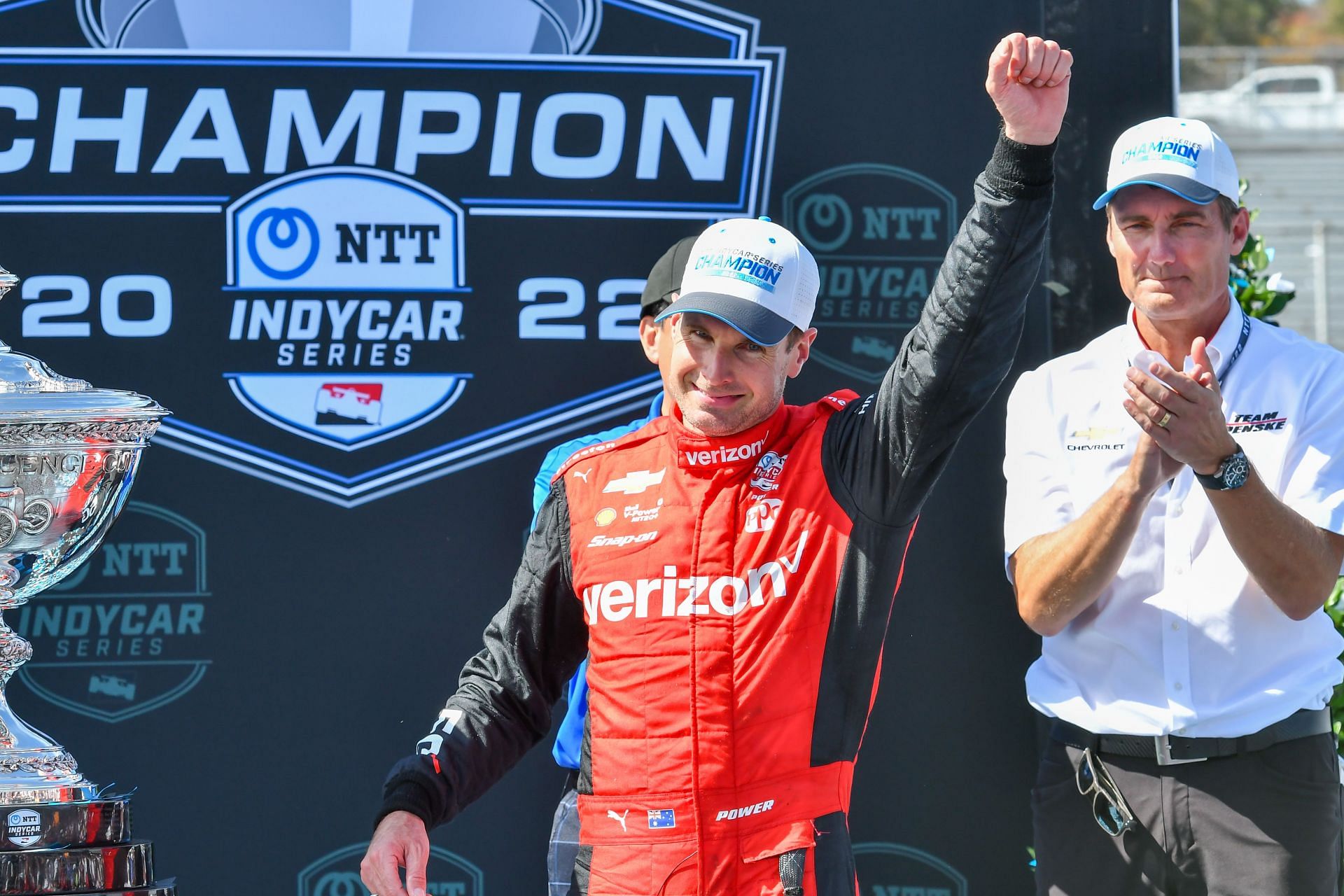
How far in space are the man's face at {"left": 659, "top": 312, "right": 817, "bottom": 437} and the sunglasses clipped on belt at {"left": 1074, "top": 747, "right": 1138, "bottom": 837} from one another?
0.78 m

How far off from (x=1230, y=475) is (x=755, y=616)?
0.68 metres

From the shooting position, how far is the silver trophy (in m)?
1.93

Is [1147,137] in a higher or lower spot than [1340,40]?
lower

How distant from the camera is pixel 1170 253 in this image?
2.37 meters

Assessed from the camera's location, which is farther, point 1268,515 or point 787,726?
point 1268,515

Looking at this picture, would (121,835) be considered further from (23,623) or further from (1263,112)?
(1263,112)

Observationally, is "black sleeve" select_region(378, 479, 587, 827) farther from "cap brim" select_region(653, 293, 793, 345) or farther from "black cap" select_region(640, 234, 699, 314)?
"black cap" select_region(640, 234, 699, 314)

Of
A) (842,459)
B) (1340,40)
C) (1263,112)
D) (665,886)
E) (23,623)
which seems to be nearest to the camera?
(665,886)

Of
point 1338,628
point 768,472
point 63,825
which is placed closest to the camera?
point 63,825

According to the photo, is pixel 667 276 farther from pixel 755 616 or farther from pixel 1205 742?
pixel 1205 742

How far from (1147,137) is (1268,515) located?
626 millimetres

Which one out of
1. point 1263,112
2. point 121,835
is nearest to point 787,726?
point 121,835

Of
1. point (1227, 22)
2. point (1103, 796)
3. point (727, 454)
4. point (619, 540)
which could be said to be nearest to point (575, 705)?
point (619, 540)

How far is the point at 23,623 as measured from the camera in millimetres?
2998
